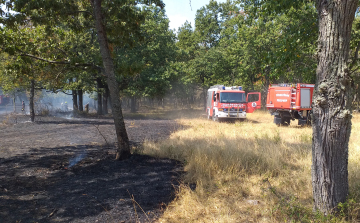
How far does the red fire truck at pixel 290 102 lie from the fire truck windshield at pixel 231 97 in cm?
302

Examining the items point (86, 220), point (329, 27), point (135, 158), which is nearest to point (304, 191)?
point (329, 27)

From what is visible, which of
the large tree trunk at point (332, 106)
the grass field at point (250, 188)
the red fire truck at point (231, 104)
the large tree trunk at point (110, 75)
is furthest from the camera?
the red fire truck at point (231, 104)

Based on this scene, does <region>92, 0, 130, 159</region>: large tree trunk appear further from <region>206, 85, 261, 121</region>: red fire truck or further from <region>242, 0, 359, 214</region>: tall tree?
<region>206, 85, 261, 121</region>: red fire truck

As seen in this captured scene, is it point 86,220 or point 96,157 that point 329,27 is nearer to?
point 86,220

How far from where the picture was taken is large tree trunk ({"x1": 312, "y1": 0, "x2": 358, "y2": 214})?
11.5 feet

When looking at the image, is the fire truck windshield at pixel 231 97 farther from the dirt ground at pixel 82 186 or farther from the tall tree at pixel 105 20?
the dirt ground at pixel 82 186

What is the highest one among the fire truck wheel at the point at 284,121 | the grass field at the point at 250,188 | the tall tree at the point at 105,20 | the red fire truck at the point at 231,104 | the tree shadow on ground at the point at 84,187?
the tall tree at the point at 105,20

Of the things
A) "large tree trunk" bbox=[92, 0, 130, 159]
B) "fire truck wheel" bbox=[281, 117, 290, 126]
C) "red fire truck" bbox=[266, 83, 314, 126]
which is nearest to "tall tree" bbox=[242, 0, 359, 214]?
"large tree trunk" bbox=[92, 0, 130, 159]

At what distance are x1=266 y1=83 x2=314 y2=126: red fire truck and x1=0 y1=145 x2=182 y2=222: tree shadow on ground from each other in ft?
34.7

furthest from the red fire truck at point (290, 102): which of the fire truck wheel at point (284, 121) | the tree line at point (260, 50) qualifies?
the tree line at point (260, 50)

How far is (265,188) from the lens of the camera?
5.29 meters

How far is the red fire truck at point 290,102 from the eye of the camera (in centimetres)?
1528

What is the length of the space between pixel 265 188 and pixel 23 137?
1229 cm

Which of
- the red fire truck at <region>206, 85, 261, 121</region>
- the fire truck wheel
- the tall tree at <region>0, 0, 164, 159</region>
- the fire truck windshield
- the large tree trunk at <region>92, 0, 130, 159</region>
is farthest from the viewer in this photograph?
the fire truck windshield
